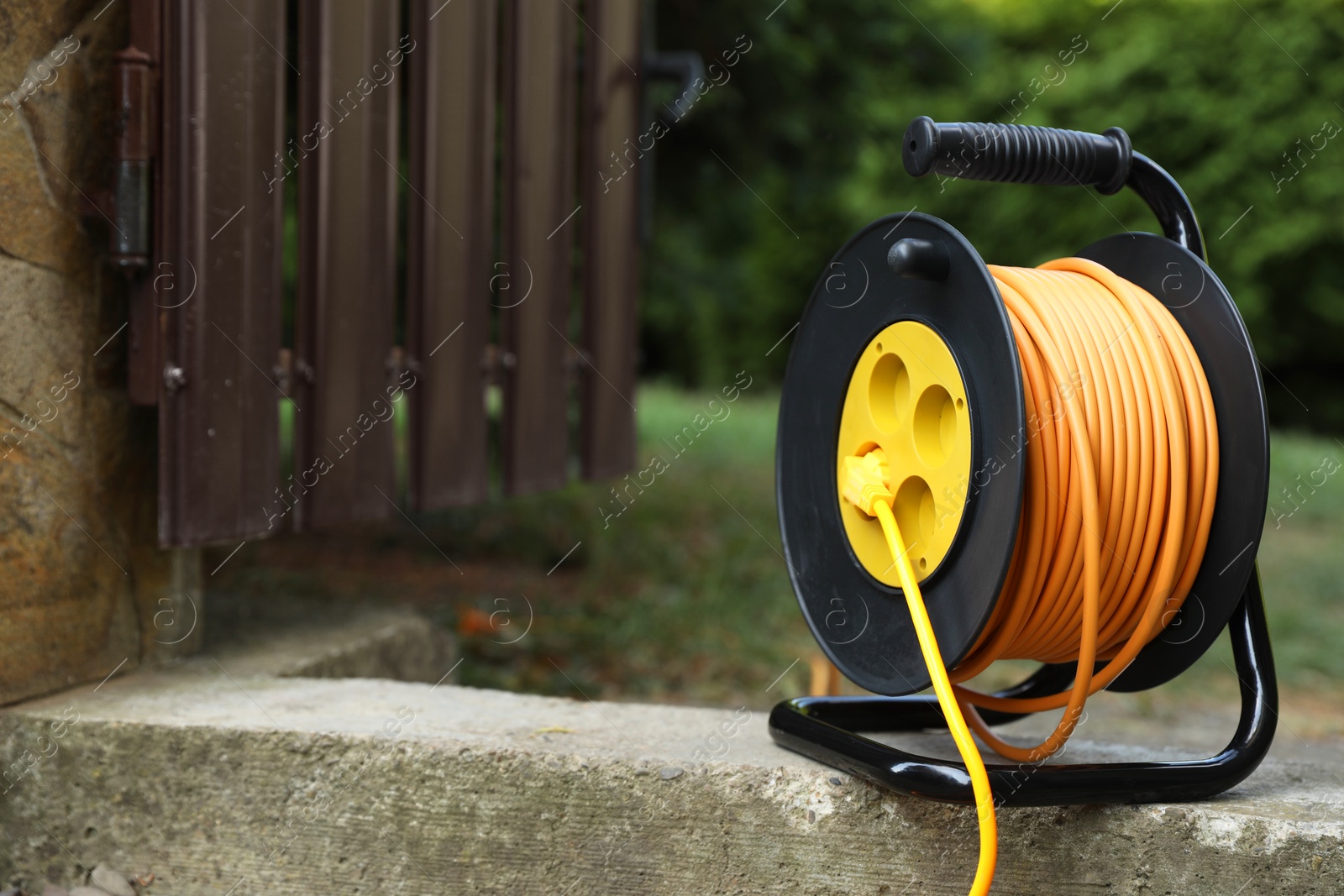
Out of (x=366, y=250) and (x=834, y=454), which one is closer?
(x=834, y=454)

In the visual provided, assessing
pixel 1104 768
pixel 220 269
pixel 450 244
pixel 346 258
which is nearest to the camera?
pixel 1104 768

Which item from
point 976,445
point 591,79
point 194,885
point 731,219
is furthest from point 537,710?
point 731,219

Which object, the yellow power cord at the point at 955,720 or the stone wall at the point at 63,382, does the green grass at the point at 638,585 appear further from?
the yellow power cord at the point at 955,720

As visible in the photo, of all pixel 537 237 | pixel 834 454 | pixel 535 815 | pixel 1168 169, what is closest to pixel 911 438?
pixel 834 454

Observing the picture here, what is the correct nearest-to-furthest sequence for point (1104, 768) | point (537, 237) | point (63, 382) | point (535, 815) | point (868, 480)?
point (1104, 768) < point (868, 480) < point (535, 815) < point (63, 382) < point (537, 237)

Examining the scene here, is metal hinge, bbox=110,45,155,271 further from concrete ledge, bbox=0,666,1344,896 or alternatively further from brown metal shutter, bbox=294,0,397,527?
concrete ledge, bbox=0,666,1344,896

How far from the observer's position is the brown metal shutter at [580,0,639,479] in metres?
4.55

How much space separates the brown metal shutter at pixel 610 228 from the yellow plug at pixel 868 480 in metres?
2.56

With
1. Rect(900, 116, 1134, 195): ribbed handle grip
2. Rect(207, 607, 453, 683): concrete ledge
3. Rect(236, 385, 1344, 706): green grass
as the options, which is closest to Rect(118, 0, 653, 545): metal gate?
Rect(207, 607, 453, 683): concrete ledge

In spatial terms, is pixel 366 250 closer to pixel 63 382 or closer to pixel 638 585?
pixel 63 382

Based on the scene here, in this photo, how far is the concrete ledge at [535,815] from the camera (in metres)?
1.96

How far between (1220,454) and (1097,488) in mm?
267

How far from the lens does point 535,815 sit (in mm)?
2137

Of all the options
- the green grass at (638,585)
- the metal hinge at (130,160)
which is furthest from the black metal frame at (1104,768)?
the green grass at (638,585)
